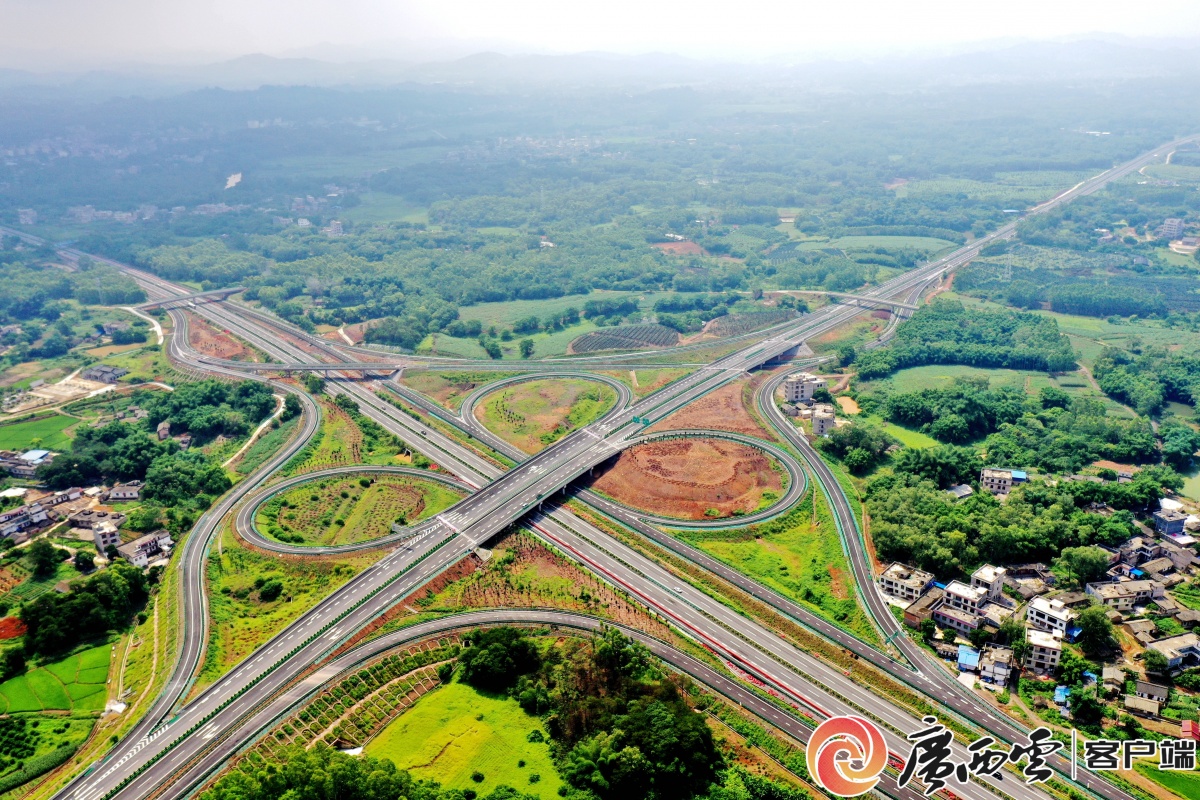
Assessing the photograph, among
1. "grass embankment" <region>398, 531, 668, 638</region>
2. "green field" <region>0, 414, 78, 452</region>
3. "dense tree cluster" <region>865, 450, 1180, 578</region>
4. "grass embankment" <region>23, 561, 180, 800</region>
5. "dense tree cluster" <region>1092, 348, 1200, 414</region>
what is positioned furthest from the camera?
"dense tree cluster" <region>1092, 348, 1200, 414</region>

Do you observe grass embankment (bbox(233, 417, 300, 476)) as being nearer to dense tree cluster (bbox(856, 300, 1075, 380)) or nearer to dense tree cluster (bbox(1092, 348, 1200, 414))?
dense tree cluster (bbox(856, 300, 1075, 380))

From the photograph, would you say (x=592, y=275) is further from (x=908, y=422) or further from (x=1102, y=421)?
(x=1102, y=421)

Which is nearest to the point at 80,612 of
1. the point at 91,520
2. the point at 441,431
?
the point at 91,520

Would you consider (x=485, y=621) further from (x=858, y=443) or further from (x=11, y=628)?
(x=858, y=443)

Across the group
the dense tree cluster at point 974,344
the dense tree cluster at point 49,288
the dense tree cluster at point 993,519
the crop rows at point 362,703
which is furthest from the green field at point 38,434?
the dense tree cluster at point 974,344

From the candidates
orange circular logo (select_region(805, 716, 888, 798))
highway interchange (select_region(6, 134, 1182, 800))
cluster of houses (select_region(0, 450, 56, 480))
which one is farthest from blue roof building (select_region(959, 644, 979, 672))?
cluster of houses (select_region(0, 450, 56, 480))

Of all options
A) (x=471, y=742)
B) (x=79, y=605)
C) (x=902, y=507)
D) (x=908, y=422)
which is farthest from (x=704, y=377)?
(x=79, y=605)
